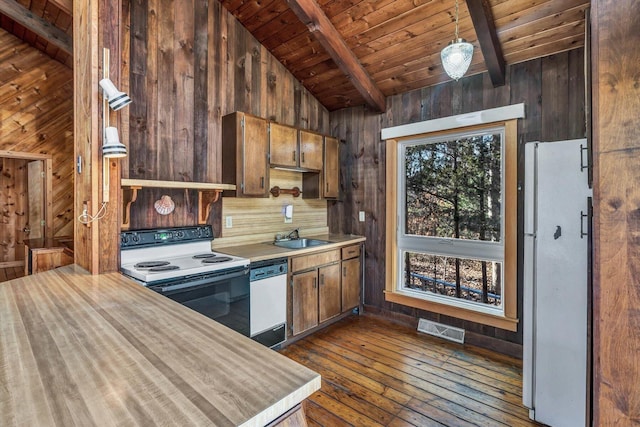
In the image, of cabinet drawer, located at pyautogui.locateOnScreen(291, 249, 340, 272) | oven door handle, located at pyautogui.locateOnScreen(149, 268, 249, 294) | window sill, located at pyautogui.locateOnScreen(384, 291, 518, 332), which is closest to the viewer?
oven door handle, located at pyautogui.locateOnScreen(149, 268, 249, 294)

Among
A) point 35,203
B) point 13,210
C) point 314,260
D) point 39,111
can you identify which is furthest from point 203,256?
point 13,210

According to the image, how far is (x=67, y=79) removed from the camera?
4352 millimetres

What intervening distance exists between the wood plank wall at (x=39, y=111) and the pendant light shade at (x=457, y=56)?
5.00 meters

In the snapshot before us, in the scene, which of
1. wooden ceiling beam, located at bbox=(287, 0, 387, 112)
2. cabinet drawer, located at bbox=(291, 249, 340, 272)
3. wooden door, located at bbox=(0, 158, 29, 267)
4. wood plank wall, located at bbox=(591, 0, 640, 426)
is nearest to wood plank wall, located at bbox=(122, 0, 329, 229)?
wooden ceiling beam, located at bbox=(287, 0, 387, 112)

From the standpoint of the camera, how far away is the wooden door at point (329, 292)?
10.1 feet

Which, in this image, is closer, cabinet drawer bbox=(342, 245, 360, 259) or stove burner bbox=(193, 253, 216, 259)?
stove burner bbox=(193, 253, 216, 259)

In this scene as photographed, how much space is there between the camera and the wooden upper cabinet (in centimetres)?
275

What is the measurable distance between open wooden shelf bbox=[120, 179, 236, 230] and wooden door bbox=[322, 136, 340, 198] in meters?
1.18

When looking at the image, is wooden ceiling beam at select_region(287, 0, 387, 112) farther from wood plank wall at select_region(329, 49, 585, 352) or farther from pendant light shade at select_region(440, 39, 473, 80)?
pendant light shade at select_region(440, 39, 473, 80)

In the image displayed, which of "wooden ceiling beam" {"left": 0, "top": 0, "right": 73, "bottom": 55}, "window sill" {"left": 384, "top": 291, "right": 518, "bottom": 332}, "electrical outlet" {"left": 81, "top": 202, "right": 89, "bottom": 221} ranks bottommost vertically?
"window sill" {"left": 384, "top": 291, "right": 518, "bottom": 332}

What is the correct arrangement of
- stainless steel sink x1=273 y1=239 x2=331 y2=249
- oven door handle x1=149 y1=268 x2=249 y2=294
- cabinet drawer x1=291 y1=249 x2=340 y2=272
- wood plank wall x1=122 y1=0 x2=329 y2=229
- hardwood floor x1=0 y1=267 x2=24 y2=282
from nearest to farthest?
oven door handle x1=149 y1=268 x2=249 y2=294 → wood plank wall x1=122 y1=0 x2=329 y2=229 → cabinet drawer x1=291 y1=249 x2=340 y2=272 → stainless steel sink x1=273 y1=239 x2=331 y2=249 → hardwood floor x1=0 y1=267 x2=24 y2=282

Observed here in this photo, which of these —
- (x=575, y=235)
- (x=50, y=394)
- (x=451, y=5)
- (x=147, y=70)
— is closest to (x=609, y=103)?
(x=575, y=235)

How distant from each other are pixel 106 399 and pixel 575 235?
222cm

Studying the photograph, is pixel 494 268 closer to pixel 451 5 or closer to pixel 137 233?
pixel 451 5
